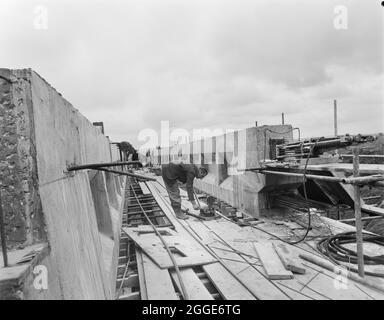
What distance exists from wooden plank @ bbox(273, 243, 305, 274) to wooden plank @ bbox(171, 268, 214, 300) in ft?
4.37

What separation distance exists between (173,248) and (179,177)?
328cm

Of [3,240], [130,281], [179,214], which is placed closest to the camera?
[3,240]

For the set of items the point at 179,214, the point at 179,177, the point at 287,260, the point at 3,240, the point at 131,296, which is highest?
the point at 3,240

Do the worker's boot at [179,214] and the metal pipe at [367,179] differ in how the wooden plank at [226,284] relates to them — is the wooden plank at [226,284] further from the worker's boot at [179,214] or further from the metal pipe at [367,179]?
the worker's boot at [179,214]

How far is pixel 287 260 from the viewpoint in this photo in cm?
443


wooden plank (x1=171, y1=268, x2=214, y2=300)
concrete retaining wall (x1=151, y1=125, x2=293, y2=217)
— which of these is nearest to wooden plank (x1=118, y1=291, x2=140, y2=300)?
wooden plank (x1=171, y1=268, x2=214, y2=300)

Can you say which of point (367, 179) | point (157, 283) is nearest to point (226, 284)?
point (157, 283)

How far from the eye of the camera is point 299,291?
3.62 meters

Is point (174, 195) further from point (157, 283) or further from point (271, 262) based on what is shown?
point (157, 283)

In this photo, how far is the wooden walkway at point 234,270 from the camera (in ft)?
11.7

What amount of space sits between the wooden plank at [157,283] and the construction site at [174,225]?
0.7 inches

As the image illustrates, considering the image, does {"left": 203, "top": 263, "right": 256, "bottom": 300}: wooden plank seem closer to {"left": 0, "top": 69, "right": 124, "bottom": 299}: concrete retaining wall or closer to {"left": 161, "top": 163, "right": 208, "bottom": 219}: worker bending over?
{"left": 0, "top": 69, "right": 124, "bottom": 299}: concrete retaining wall
